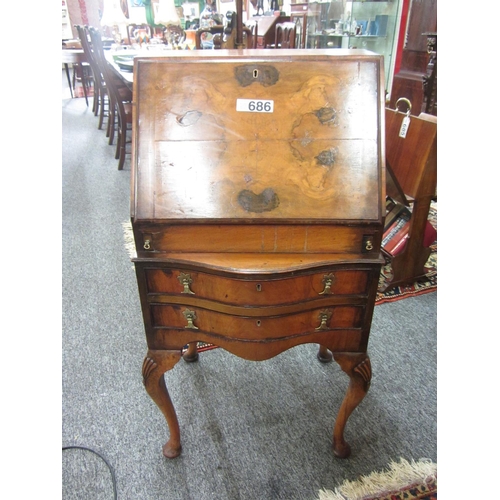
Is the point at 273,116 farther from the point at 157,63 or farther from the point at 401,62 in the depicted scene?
the point at 401,62

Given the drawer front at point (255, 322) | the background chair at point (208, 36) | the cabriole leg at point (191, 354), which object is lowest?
the cabriole leg at point (191, 354)

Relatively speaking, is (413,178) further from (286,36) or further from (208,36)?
(208,36)

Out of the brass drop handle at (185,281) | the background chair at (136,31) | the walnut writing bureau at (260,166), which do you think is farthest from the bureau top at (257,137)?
the background chair at (136,31)

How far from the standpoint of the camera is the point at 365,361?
110cm

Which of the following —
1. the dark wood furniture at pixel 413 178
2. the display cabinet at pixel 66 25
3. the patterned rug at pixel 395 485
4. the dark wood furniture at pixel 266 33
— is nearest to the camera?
the patterned rug at pixel 395 485

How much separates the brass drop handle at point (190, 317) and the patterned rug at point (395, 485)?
71cm

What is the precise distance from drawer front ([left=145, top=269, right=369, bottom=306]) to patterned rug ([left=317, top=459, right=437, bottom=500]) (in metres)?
0.70

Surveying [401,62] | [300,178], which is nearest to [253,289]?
[300,178]

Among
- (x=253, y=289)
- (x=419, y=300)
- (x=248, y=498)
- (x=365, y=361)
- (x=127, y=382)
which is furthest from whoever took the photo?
(x=419, y=300)

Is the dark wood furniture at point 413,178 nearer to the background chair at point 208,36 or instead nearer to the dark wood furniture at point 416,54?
the dark wood furniture at point 416,54

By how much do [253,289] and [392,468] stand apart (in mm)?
879

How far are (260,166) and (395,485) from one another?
1113 millimetres

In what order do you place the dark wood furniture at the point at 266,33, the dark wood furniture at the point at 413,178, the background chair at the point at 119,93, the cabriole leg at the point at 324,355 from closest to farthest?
the cabriole leg at the point at 324,355 < the dark wood furniture at the point at 413,178 < the background chair at the point at 119,93 < the dark wood furniture at the point at 266,33

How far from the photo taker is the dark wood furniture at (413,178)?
1846 mm
